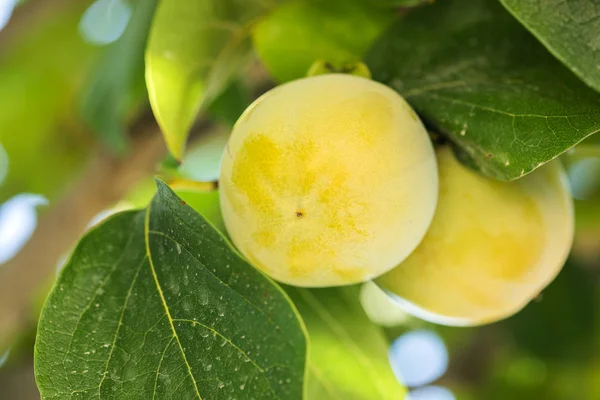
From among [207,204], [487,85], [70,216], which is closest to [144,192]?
[70,216]

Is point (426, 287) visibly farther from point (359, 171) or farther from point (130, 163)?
point (130, 163)

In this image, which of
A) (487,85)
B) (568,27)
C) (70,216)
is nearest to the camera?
(568,27)

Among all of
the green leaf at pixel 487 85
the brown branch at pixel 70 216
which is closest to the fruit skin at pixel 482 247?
the green leaf at pixel 487 85

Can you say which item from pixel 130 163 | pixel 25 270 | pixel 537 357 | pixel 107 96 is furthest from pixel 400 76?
pixel 537 357

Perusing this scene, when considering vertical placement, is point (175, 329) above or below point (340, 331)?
above

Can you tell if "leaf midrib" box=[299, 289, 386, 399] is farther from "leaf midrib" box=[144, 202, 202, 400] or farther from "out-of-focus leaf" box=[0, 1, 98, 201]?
"out-of-focus leaf" box=[0, 1, 98, 201]

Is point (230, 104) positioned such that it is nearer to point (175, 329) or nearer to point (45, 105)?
point (175, 329)

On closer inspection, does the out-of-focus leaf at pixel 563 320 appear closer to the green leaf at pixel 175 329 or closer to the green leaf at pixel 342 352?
the green leaf at pixel 342 352
